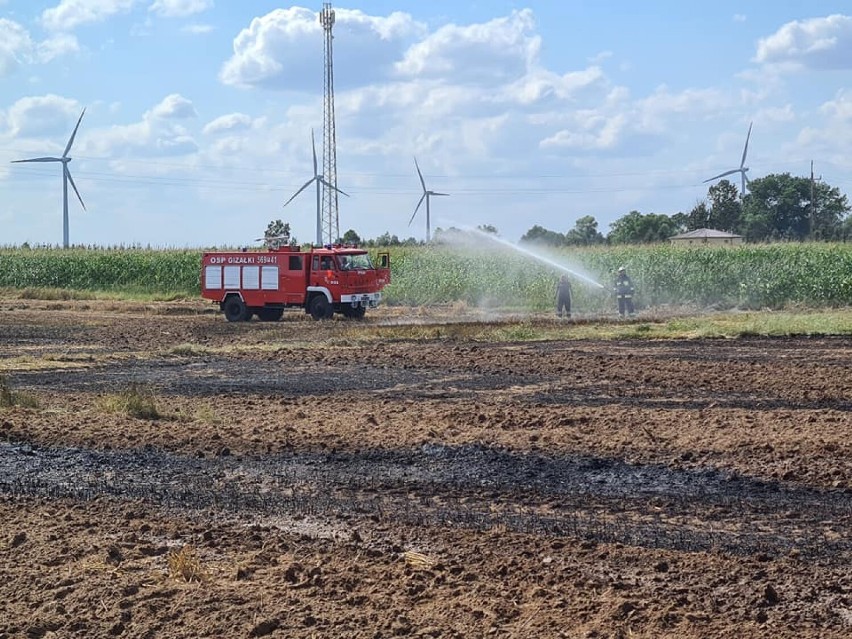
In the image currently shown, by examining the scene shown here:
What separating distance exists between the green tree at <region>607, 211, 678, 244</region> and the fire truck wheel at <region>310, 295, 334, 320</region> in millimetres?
48499

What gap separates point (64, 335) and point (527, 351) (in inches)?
521

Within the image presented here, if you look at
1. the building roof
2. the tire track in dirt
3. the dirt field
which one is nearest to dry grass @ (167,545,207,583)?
the dirt field

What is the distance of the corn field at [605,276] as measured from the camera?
38.5 meters

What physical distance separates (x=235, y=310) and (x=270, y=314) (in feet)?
3.67

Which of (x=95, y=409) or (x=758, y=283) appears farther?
(x=758, y=283)

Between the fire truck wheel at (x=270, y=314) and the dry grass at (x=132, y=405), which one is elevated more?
the fire truck wheel at (x=270, y=314)

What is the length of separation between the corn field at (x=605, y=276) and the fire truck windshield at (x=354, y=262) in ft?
24.0

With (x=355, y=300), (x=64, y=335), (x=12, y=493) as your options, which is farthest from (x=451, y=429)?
(x=355, y=300)

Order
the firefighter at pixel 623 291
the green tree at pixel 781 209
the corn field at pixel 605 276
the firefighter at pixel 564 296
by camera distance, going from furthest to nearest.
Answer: the green tree at pixel 781 209 < the corn field at pixel 605 276 < the firefighter at pixel 564 296 < the firefighter at pixel 623 291

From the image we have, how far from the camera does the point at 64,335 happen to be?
1193 inches

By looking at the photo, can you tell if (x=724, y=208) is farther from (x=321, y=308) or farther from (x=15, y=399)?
(x=15, y=399)

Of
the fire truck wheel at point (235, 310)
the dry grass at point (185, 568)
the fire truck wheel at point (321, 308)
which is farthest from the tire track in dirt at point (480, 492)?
the fire truck wheel at point (235, 310)

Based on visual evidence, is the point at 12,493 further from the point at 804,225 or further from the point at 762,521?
the point at 804,225

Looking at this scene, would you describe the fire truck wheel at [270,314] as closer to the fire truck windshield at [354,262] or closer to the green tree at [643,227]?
the fire truck windshield at [354,262]
